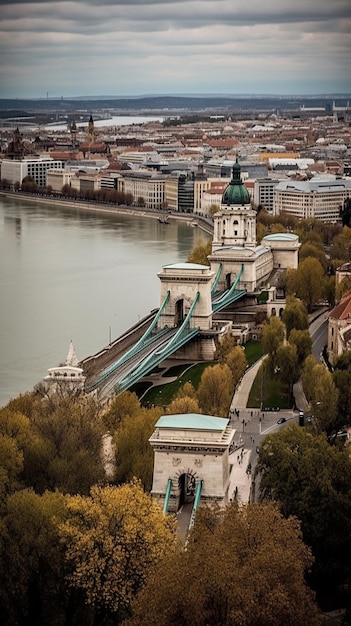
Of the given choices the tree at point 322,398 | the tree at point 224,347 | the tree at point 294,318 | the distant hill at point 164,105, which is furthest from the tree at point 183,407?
the distant hill at point 164,105

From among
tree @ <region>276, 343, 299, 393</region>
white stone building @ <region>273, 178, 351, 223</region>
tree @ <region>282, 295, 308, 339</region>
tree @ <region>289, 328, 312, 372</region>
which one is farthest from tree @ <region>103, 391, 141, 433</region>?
white stone building @ <region>273, 178, 351, 223</region>

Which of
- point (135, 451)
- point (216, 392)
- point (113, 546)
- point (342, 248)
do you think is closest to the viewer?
point (113, 546)

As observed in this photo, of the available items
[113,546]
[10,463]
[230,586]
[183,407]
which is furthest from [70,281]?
[230,586]

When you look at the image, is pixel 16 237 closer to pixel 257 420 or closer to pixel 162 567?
pixel 257 420

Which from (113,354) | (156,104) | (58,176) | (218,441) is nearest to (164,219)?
(58,176)

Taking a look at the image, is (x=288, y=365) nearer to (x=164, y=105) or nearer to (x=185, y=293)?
(x=185, y=293)

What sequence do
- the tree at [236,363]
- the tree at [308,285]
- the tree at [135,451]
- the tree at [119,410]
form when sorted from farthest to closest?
1. the tree at [308,285]
2. the tree at [236,363]
3. the tree at [119,410]
4. the tree at [135,451]

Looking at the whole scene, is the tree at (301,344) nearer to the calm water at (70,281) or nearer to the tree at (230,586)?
the calm water at (70,281)
